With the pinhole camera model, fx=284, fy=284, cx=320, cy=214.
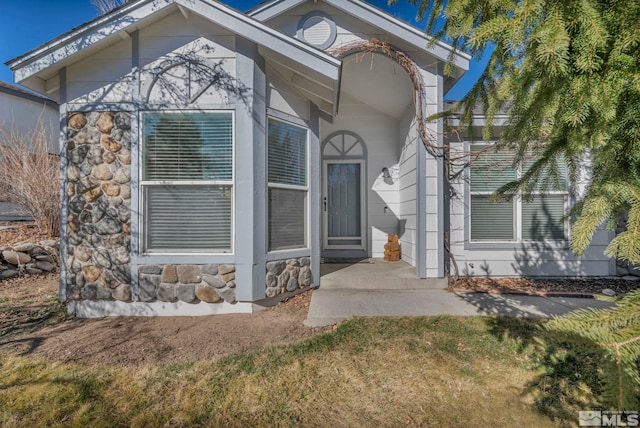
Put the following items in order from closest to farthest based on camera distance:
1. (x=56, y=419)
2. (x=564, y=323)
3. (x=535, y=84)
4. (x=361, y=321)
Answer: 1. (x=564, y=323)
2. (x=535, y=84)
3. (x=56, y=419)
4. (x=361, y=321)

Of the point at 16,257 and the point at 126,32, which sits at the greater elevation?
the point at 126,32

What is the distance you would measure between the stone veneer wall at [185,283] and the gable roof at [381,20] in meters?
4.25

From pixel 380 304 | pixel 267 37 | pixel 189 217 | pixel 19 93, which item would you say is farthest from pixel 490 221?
pixel 19 93

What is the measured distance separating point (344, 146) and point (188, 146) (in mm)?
4006

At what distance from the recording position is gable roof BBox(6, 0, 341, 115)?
11.4 ft

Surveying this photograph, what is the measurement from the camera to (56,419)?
2.00 m

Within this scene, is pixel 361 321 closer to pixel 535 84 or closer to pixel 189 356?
pixel 189 356

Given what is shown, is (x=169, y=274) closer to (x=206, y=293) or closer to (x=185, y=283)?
(x=185, y=283)

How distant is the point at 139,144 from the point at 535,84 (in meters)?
4.17

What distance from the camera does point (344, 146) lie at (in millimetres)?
6941

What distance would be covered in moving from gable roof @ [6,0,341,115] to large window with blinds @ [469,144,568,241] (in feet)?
11.5

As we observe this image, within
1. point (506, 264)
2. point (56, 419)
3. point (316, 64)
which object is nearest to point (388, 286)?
point (506, 264)

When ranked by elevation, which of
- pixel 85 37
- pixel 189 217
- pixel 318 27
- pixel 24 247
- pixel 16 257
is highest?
pixel 318 27

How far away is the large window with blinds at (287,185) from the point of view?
4059 millimetres
